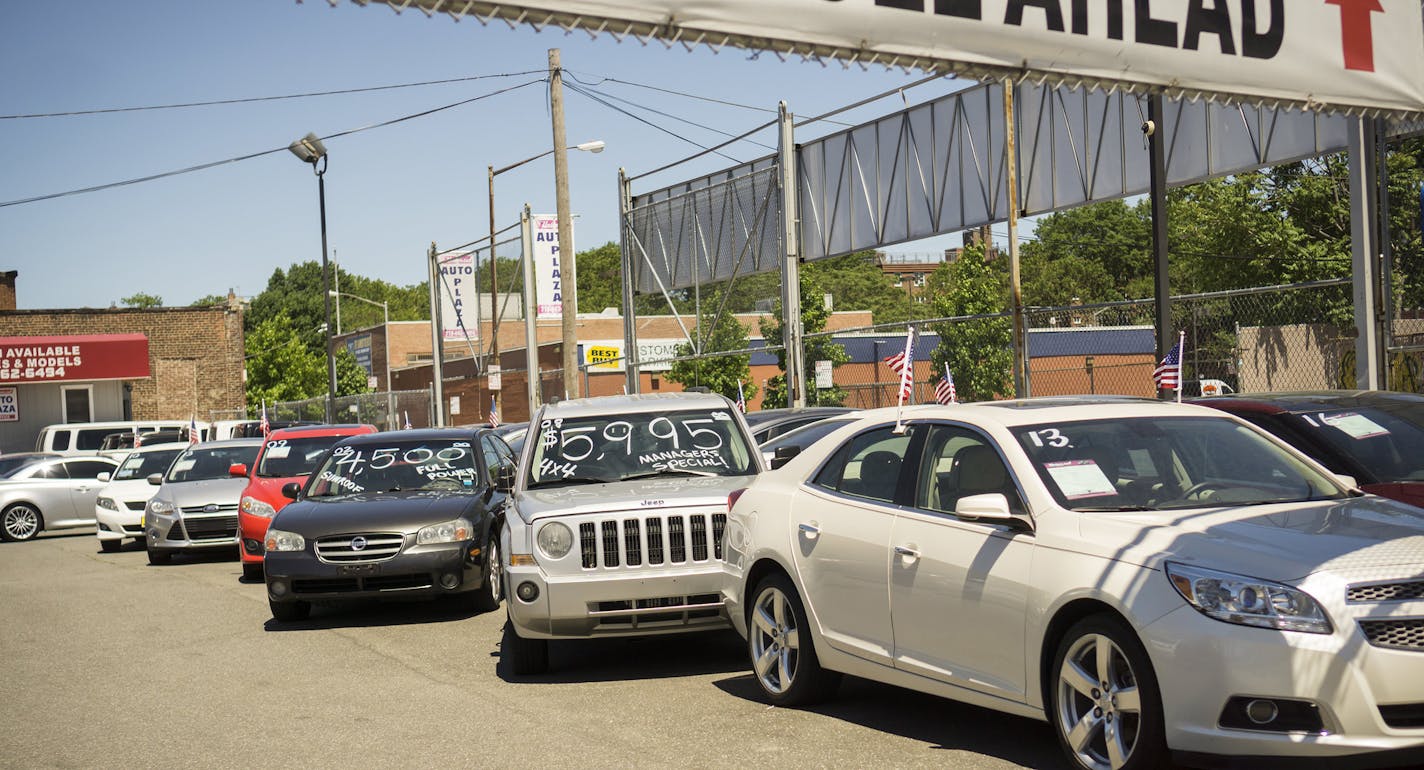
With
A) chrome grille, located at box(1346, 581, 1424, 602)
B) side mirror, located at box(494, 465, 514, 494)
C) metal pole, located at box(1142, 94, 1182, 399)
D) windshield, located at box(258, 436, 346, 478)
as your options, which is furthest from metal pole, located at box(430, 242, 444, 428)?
chrome grille, located at box(1346, 581, 1424, 602)

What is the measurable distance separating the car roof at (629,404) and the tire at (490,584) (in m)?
1.87

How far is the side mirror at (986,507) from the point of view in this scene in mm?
6180

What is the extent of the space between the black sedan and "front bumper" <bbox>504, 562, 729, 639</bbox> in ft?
6.99

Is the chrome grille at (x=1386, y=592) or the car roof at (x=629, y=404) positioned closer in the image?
the chrome grille at (x=1386, y=592)

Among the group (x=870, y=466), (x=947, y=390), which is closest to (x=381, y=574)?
(x=870, y=466)

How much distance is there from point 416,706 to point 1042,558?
4137 millimetres

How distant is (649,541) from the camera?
9.23 m

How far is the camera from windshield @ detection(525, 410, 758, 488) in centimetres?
1054

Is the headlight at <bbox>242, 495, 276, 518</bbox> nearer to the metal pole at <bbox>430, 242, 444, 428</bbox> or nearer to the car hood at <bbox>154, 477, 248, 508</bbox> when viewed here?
the car hood at <bbox>154, 477, 248, 508</bbox>

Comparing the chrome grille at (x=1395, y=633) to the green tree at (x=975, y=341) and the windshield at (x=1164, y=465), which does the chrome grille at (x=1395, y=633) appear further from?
the green tree at (x=975, y=341)

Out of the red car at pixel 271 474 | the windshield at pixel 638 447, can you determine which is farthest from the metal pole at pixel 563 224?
the windshield at pixel 638 447

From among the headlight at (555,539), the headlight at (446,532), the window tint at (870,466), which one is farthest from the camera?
the headlight at (446,532)

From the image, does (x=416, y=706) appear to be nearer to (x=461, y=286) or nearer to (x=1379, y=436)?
(x=1379, y=436)

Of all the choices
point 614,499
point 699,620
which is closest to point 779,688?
point 699,620
